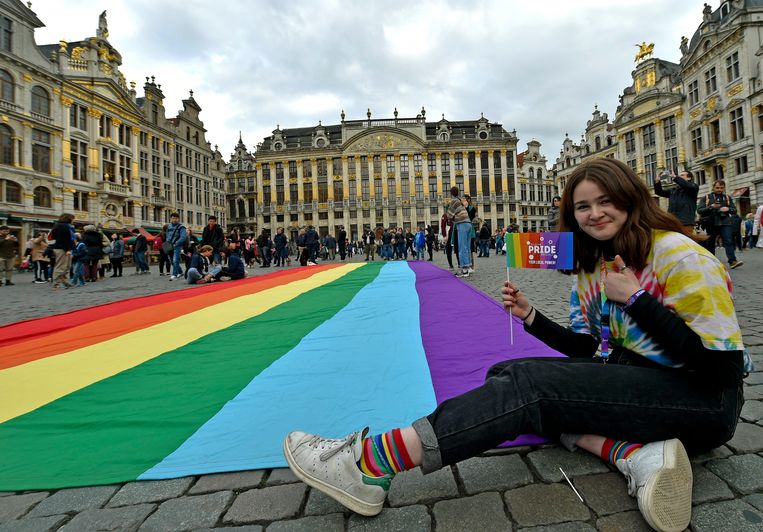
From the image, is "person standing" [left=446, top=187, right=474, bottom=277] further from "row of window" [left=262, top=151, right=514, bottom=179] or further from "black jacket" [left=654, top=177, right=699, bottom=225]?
"row of window" [left=262, top=151, right=514, bottom=179]

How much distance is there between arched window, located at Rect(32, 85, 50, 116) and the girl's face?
33386 millimetres

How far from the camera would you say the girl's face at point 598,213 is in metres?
1.45

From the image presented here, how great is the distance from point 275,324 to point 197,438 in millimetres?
2321

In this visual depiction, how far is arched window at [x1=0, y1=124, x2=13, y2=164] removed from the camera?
73.9 ft

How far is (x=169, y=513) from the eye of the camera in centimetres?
128

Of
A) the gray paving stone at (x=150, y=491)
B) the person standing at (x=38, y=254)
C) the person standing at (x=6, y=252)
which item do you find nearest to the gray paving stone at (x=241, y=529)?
the gray paving stone at (x=150, y=491)

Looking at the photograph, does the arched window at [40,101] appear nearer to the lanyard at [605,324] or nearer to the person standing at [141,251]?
the person standing at [141,251]

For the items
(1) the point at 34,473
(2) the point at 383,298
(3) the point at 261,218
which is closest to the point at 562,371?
(1) the point at 34,473

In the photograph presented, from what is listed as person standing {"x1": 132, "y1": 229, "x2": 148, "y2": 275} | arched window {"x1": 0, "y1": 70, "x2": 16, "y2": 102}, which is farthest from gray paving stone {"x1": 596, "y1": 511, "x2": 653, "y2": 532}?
arched window {"x1": 0, "y1": 70, "x2": 16, "y2": 102}

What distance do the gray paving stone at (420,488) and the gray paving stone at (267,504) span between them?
12.5 inches

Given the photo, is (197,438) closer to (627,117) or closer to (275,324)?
(275,324)

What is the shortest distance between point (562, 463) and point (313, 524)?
0.93 metres

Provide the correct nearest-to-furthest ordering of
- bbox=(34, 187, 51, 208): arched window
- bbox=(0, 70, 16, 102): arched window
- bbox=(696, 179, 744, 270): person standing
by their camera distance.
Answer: bbox=(696, 179, 744, 270): person standing < bbox=(0, 70, 16, 102): arched window < bbox=(34, 187, 51, 208): arched window

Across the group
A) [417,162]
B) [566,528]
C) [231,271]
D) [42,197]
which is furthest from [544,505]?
[417,162]
